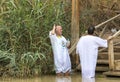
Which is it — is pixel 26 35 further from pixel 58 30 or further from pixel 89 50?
pixel 89 50

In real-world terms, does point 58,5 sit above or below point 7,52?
above

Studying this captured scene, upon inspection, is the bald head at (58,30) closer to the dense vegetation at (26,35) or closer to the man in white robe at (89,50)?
the dense vegetation at (26,35)

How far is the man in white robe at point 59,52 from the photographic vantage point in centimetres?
1302

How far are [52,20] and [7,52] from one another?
5.83ft

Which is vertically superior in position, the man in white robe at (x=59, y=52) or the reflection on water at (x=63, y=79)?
the man in white robe at (x=59, y=52)

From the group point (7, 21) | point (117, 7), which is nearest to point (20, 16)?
point (7, 21)

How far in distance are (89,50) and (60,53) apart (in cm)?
132

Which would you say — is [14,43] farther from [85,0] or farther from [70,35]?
[85,0]

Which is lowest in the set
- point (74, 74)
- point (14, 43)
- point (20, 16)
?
point (74, 74)

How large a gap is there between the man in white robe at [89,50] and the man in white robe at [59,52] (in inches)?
36.3

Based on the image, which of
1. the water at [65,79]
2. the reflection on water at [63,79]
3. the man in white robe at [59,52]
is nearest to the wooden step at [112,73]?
the water at [65,79]

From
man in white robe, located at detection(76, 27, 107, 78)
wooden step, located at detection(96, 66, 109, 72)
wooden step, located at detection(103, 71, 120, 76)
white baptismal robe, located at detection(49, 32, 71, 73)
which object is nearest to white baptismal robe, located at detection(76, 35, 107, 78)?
man in white robe, located at detection(76, 27, 107, 78)

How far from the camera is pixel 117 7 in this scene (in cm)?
1777

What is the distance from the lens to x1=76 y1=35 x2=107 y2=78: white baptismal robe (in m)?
12.0
